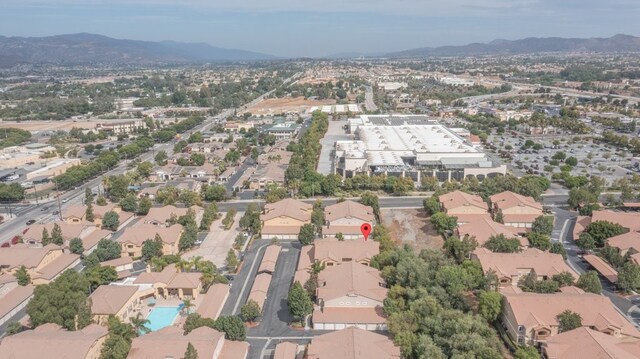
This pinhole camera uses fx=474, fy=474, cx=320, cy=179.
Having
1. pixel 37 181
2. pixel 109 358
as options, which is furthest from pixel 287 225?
pixel 37 181

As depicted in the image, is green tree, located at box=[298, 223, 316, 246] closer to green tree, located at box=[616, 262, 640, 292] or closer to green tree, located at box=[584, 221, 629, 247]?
green tree, located at box=[616, 262, 640, 292]

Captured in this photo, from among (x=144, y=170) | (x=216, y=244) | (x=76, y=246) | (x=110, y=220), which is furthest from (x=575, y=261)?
(x=144, y=170)

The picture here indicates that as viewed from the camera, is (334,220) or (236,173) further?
(236,173)

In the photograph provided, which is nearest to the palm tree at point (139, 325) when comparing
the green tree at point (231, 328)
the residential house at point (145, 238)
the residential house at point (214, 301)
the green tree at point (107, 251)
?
the residential house at point (214, 301)

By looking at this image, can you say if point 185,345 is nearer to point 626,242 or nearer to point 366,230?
point 366,230

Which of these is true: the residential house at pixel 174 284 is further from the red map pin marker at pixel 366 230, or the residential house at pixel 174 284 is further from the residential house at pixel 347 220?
the red map pin marker at pixel 366 230

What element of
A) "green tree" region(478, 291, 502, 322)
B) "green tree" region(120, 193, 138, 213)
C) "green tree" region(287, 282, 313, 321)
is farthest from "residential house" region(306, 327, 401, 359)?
"green tree" region(120, 193, 138, 213)

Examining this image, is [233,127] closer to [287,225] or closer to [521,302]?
[287,225]
